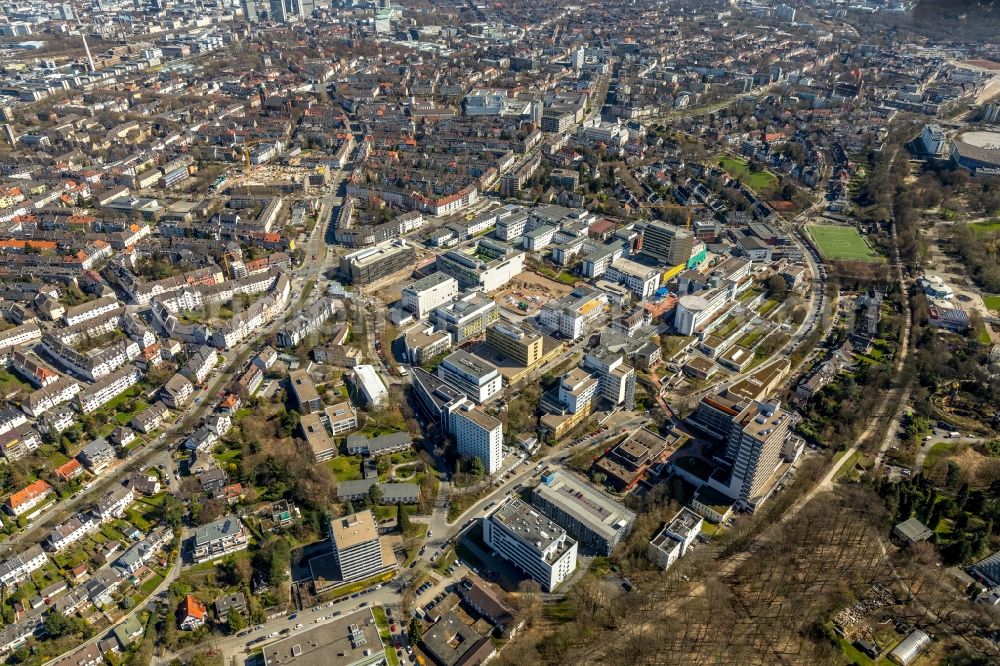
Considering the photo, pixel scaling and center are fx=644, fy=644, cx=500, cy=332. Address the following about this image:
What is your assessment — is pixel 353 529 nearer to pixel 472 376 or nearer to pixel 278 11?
pixel 472 376

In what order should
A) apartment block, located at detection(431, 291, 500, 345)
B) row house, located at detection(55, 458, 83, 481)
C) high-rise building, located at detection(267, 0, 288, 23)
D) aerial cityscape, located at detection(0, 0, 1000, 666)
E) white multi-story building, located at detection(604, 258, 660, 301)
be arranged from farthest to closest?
high-rise building, located at detection(267, 0, 288, 23)
white multi-story building, located at detection(604, 258, 660, 301)
apartment block, located at detection(431, 291, 500, 345)
row house, located at detection(55, 458, 83, 481)
aerial cityscape, located at detection(0, 0, 1000, 666)

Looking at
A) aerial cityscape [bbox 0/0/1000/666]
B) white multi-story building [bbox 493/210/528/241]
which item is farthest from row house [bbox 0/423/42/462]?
white multi-story building [bbox 493/210/528/241]

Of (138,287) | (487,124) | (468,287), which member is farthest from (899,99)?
(138,287)

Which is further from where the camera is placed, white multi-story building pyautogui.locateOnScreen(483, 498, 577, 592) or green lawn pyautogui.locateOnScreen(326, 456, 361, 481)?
green lawn pyautogui.locateOnScreen(326, 456, 361, 481)

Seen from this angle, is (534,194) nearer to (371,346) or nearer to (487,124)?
(487,124)

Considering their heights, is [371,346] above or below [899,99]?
below

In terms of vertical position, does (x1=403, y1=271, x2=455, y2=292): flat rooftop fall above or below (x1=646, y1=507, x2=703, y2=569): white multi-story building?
above

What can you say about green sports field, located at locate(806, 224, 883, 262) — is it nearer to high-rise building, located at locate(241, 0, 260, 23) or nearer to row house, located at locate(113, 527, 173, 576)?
row house, located at locate(113, 527, 173, 576)

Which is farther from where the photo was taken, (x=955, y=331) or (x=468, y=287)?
(x=468, y=287)
